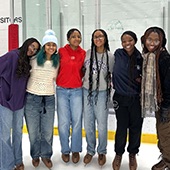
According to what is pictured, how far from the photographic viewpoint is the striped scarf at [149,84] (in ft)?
8.36

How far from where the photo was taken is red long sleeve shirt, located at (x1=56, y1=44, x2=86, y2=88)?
2938 millimetres

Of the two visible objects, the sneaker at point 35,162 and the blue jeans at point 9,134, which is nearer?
the blue jeans at point 9,134

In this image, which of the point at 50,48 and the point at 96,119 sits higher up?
the point at 50,48

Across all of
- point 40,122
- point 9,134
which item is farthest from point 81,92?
point 9,134

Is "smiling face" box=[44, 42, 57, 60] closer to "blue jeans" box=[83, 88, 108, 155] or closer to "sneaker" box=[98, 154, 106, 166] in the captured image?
"blue jeans" box=[83, 88, 108, 155]

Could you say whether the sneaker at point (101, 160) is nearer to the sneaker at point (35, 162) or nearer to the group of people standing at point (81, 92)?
the group of people standing at point (81, 92)

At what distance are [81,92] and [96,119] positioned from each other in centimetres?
33

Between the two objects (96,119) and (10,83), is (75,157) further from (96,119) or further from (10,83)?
(10,83)

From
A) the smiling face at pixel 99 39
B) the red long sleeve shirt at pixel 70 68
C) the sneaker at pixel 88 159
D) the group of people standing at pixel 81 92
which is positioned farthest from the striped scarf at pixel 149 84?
the sneaker at pixel 88 159

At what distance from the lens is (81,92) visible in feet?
10.0

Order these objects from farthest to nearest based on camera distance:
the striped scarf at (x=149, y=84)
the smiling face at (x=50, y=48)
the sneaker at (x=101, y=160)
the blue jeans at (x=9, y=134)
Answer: the sneaker at (x=101, y=160), the smiling face at (x=50, y=48), the blue jeans at (x=9, y=134), the striped scarf at (x=149, y=84)

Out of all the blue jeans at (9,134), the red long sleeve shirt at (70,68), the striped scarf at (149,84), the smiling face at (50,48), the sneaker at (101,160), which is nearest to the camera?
the striped scarf at (149,84)

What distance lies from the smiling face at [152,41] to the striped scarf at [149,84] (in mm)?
65

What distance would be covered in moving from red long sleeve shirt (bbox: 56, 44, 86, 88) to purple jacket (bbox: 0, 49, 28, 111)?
0.44 meters
